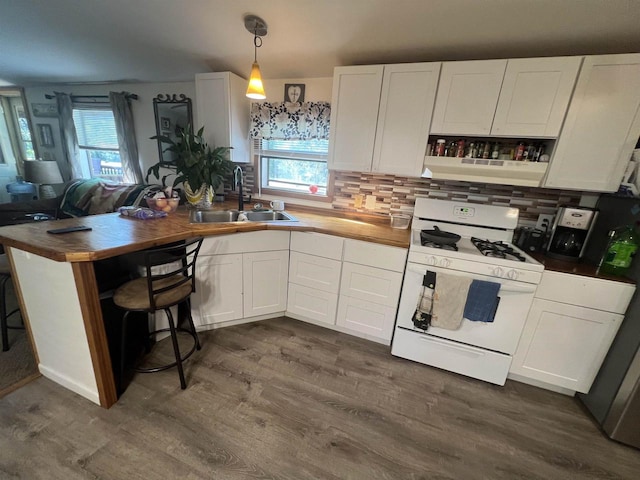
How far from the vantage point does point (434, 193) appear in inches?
90.4

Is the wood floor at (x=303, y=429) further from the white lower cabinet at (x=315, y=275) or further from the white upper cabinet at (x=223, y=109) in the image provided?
the white upper cabinet at (x=223, y=109)

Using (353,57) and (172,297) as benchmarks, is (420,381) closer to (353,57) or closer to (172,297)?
(172,297)

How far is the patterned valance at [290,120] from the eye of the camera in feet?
8.08

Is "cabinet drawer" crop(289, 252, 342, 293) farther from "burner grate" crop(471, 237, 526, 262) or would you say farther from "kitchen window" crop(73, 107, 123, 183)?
"kitchen window" crop(73, 107, 123, 183)

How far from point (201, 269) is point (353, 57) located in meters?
2.11

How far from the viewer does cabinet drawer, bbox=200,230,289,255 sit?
6.28 ft

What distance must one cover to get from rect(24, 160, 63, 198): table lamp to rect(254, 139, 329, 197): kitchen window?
3.39m

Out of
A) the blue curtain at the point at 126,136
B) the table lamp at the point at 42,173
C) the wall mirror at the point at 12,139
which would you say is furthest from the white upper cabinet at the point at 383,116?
the wall mirror at the point at 12,139

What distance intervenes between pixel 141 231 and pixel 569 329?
9.52 ft

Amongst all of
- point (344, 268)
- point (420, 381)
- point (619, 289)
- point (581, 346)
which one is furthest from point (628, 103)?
point (420, 381)

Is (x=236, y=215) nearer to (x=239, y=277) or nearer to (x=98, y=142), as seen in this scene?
(x=239, y=277)

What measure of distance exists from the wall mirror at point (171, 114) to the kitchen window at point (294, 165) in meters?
1.14

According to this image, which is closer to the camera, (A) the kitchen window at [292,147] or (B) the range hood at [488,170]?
(B) the range hood at [488,170]

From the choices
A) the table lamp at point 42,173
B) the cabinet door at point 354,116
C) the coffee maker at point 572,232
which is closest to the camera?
the coffee maker at point 572,232
